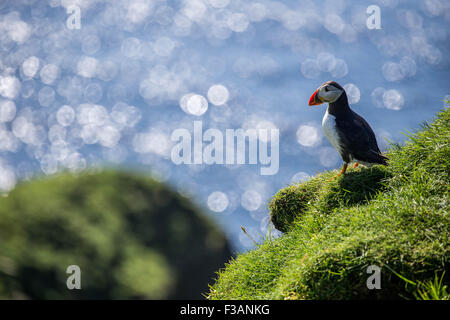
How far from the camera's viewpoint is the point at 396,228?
135 inches

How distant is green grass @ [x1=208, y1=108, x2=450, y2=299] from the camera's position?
10.3 ft

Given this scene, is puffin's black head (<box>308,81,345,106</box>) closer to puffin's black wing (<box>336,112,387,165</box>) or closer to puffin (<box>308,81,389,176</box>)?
puffin (<box>308,81,389,176</box>)

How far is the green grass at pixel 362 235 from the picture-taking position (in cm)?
315

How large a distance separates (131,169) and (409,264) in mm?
6060

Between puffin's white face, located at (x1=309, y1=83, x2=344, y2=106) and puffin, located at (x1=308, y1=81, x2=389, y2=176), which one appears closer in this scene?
puffin, located at (x1=308, y1=81, x2=389, y2=176)

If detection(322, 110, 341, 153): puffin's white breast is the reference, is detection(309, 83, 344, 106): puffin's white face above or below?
above

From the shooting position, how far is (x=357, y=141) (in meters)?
4.54

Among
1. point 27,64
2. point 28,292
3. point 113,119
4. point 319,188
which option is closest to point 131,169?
point 28,292

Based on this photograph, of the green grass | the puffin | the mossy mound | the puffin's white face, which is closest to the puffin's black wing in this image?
the puffin

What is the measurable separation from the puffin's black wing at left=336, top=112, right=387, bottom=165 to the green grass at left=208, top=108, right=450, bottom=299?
16 cm

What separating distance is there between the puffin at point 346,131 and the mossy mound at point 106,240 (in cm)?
353

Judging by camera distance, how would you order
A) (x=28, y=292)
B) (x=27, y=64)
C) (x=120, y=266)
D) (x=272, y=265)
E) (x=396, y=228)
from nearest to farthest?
(x=396, y=228), (x=272, y=265), (x=28, y=292), (x=120, y=266), (x=27, y=64)

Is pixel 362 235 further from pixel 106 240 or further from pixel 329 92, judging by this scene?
pixel 106 240
